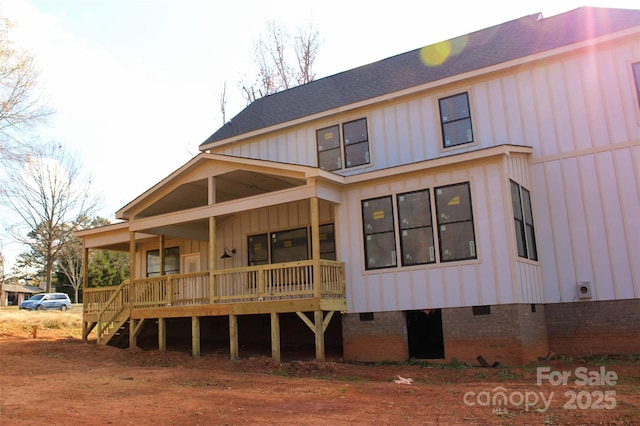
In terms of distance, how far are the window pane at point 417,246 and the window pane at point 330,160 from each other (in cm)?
395

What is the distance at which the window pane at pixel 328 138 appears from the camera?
638 inches

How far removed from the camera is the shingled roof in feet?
44.3

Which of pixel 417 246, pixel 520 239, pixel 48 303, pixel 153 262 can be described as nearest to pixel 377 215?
pixel 417 246

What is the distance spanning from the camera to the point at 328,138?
53.7 ft

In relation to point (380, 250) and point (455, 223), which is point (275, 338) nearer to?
point (380, 250)

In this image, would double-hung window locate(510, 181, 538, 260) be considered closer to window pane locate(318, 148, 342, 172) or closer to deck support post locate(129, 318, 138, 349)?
window pane locate(318, 148, 342, 172)

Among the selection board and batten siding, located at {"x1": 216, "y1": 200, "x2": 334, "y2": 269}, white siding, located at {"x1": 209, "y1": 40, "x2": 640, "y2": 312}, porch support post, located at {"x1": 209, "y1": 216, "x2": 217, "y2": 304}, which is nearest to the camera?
white siding, located at {"x1": 209, "y1": 40, "x2": 640, "y2": 312}

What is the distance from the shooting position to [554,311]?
A: 12484 mm

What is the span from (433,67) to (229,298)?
8.62 metres

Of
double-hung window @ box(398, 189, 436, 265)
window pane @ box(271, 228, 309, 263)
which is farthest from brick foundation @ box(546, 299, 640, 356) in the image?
window pane @ box(271, 228, 309, 263)

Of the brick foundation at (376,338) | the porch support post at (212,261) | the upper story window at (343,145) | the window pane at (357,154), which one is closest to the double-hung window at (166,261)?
the porch support post at (212,261)

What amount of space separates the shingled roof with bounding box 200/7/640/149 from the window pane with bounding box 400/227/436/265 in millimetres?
4541

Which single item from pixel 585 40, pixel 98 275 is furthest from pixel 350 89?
pixel 98 275

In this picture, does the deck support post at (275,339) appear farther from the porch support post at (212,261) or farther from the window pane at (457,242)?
the window pane at (457,242)
